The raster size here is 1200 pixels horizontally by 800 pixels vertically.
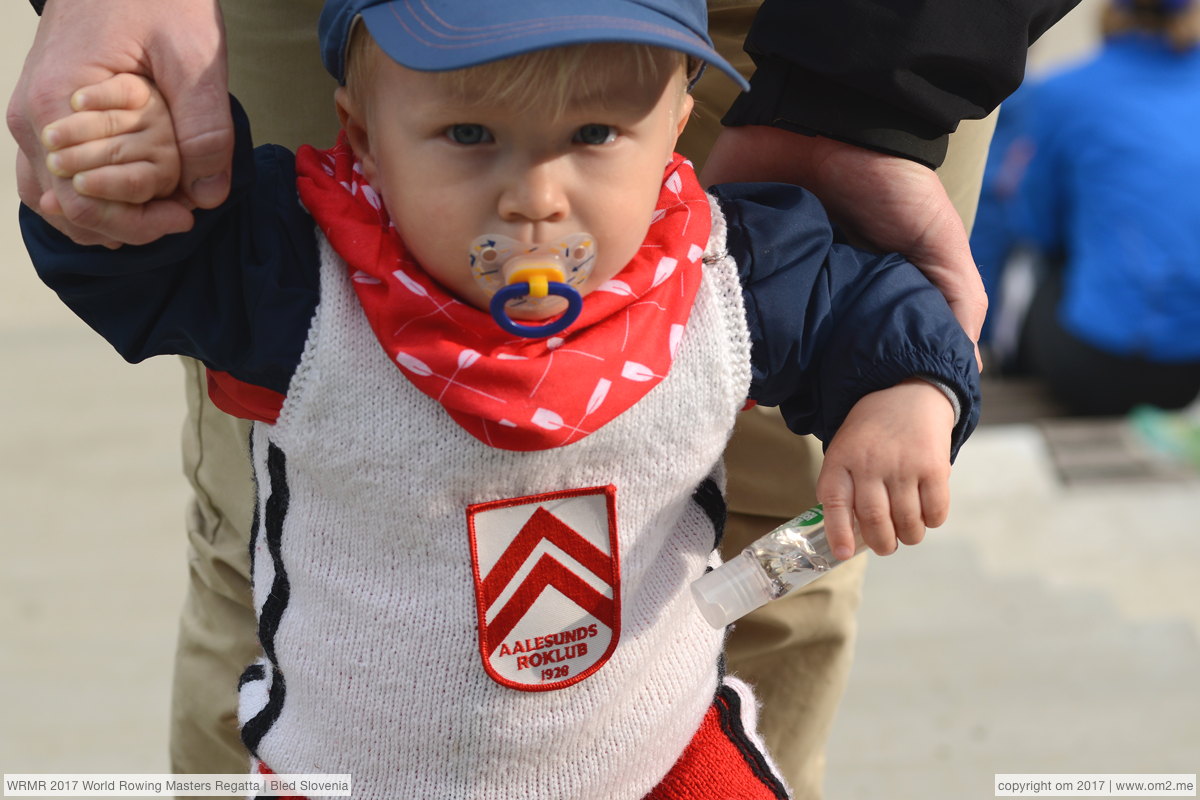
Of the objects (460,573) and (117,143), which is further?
(460,573)

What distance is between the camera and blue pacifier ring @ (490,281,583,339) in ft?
3.58

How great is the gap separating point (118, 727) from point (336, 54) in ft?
5.51

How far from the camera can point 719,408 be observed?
124cm

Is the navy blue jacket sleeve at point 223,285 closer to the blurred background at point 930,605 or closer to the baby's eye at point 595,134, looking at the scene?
the baby's eye at point 595,134

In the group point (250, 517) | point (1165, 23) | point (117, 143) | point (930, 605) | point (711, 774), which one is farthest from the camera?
point (1165, 23)

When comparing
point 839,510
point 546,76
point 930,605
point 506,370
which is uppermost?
point 546,76

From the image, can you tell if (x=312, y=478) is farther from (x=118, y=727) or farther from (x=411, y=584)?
(x=118, y=727)

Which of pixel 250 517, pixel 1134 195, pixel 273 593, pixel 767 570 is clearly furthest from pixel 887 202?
pixel 1134 195

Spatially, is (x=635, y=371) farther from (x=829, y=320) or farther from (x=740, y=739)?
(x=740, y=739)

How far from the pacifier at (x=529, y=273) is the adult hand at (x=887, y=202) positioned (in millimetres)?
360

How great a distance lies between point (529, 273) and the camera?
1092 millimetres

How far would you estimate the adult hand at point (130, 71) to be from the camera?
101 centimetres

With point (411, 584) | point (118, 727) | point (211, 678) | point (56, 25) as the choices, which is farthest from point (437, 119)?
point (118, 727)

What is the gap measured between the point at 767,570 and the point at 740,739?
0.23m
